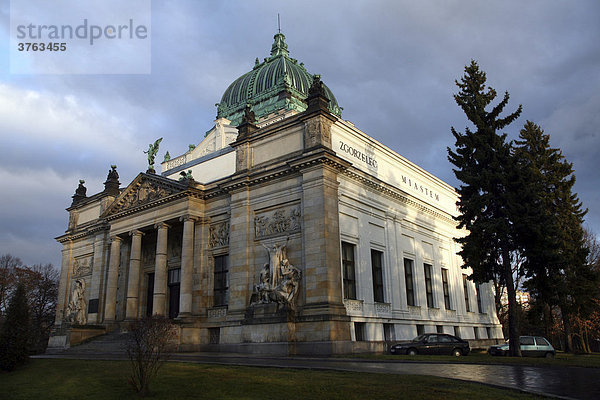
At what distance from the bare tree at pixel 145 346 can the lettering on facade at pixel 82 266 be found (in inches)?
1349

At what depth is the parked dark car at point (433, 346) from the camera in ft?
84.2

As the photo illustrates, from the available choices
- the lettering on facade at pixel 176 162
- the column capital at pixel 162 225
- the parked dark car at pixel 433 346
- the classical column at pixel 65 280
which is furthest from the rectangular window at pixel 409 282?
the classical column at pixel 65 280

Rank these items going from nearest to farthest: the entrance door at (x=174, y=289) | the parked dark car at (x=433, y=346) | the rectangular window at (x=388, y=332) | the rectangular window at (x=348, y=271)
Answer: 1. the parked dark car at (x=433, y=346)
2. the rectangular window at (x=348, y=271)
3. the rectangular window at (x=388, y=332)
4. the entrance door at (x=174, y=289)

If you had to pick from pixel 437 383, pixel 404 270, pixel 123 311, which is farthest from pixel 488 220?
pixel 123 311

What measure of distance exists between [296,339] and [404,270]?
12308 millimetres

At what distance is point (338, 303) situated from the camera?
25.8 meters

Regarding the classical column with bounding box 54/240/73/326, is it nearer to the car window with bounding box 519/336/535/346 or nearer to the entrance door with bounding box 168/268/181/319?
the entrance door with bounding box 168/268/181/319

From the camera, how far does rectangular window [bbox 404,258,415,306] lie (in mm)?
34500

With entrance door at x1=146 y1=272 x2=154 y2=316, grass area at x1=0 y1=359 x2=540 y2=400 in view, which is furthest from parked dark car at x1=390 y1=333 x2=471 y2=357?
entrance door at x1=146 y1=272 x2=154 y2=316

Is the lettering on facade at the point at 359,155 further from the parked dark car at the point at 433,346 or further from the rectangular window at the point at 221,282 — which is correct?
the parked dark car at the point at 433,346

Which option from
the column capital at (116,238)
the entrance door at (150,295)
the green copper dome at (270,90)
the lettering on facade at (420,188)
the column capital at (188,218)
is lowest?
the entrance door at (150,295)

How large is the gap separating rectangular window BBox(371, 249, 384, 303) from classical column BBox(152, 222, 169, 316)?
48.2 feet

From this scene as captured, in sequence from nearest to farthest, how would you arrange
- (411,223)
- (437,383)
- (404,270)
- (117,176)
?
(437,383), (404,270), (411,223), (117,176)

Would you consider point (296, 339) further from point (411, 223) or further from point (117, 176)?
point (117, 176)
